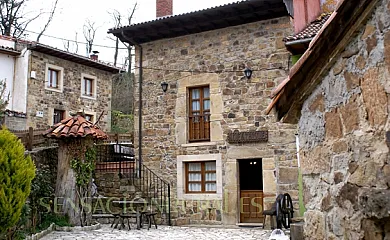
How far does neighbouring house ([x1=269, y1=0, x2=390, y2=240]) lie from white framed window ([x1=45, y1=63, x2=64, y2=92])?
15651 mm

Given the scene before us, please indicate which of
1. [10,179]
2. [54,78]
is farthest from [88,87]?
[10,179]

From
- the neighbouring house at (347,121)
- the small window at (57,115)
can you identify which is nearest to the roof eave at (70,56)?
the small window at (57,115)

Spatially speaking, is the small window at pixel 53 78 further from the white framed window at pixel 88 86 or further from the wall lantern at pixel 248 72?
the wall lantern at pixel 248 72

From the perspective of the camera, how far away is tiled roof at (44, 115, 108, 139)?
8719mm

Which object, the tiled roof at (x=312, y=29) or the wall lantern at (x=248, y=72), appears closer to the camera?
the tiled roof at (x=312, y=29)

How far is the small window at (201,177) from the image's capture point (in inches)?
406

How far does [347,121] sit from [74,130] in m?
7.66

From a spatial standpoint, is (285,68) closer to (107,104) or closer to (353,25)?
(353,25)

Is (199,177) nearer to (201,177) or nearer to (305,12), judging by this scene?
(201,177)

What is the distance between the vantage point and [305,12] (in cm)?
696

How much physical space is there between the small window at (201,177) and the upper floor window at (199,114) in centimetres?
68

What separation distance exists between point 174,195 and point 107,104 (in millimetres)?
10295

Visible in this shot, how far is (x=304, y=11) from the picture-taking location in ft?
22.8

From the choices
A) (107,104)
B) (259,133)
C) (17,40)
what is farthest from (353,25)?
(107,104)
